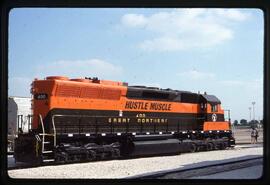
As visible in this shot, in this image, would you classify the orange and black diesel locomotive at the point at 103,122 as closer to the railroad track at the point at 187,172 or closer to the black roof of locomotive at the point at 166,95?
the black roof of locomotive at the point at 166,95

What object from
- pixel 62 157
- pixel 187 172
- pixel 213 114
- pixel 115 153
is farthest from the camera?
pixel 213 114

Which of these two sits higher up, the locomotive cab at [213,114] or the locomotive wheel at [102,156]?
the locomotive cab at [213,114]

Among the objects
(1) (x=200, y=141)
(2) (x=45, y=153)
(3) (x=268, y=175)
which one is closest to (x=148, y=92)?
(1) (x=200, y=141)

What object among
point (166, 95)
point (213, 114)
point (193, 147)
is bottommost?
point (193, 147)

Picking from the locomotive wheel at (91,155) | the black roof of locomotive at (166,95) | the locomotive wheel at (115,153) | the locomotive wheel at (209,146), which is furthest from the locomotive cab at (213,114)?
the locomotive wheel at (91,155)

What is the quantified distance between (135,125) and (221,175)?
294 inches

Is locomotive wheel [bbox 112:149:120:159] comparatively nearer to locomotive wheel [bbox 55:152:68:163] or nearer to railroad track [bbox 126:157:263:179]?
locomotive wheel [bbox 55:152:68:163]

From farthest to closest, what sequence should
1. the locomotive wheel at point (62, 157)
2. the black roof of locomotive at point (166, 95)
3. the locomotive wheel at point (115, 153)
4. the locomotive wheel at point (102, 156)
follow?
the black roof of locomotive at point (166, 95)
the locomotive wheel at point (115, 153)
the locomotive wheel at point (102, 156)
the locomotive wheel at point (62, 157)

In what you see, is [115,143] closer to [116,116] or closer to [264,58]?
[116,116]

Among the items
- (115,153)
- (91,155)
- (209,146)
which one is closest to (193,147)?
(209,146)

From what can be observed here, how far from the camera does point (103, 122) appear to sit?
656 inches

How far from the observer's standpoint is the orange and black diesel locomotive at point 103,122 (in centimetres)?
1462

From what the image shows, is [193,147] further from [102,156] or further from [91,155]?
[91,155]

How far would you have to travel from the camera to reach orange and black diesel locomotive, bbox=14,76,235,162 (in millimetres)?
14625
